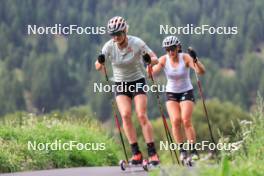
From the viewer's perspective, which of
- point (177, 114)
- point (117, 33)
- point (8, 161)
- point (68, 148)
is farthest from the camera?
point (68, 148)

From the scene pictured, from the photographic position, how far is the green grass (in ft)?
47.7

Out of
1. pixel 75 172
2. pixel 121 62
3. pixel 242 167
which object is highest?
pixel 121 62

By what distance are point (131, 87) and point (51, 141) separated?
158 inches

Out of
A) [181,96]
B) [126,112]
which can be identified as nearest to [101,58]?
[126,112]

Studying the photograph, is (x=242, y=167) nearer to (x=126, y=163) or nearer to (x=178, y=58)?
(x=126, y=163)

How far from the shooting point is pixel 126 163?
13148 millimetres

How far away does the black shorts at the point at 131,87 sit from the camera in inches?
496

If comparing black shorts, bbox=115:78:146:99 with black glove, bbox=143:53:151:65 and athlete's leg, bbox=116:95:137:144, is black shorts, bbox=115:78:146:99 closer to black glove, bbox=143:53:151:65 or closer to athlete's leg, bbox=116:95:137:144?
athlete's leg, bbox=116:95:137:144

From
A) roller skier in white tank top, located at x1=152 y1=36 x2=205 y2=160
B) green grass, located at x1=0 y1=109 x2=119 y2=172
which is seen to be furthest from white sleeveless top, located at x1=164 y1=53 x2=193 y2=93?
green grass, located at x1=0 y1=109 x2=119 y2=172

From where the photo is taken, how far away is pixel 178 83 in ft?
48.3

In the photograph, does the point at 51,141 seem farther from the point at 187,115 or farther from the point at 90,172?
the point at 90,172

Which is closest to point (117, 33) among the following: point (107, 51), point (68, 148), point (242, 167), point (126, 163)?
point (107, 51)

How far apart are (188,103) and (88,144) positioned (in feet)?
10.2

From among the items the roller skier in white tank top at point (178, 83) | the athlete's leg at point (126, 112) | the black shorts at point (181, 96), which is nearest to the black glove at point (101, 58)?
the athlete's leg at point (126, 112)
